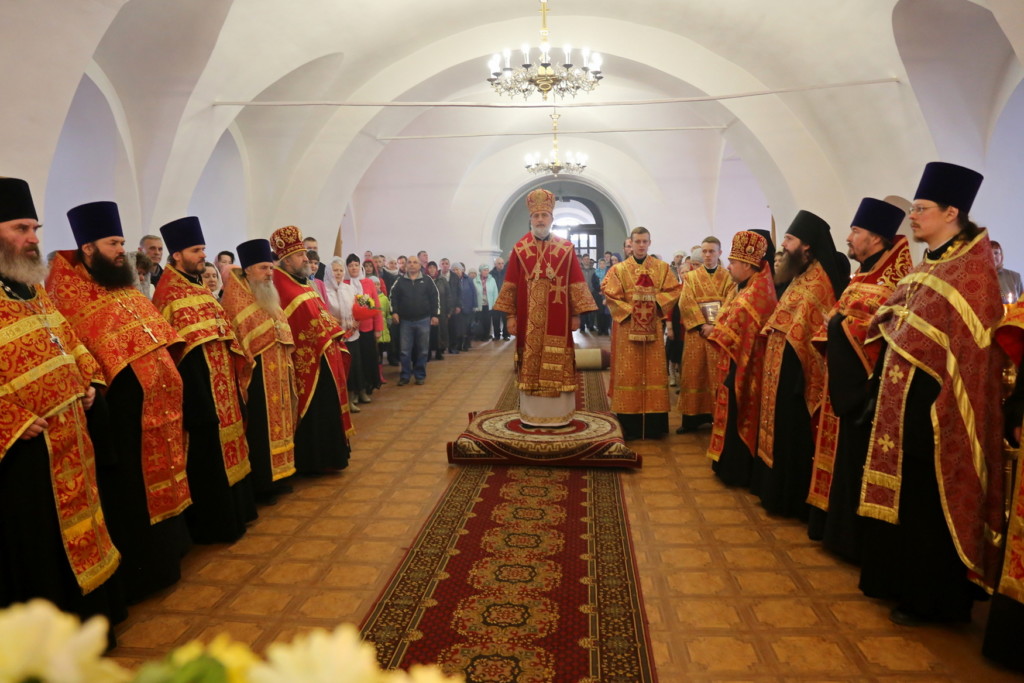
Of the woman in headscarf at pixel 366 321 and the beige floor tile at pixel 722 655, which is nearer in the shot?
the beige floor tile at pixel 722 655

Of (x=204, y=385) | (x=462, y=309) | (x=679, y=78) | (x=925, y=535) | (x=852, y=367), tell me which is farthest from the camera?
(x=462, y=309)

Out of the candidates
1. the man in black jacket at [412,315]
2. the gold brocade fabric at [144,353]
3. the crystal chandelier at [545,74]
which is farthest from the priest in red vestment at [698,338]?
the gold brocade fabric at [144,353]

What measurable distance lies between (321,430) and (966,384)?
408 cm

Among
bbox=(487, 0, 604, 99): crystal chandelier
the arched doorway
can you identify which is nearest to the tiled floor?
bbox=(487, 0, 604, 99): crystal chandelier

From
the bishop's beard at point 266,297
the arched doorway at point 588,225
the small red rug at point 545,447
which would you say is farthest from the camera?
the arched doorway at point 588,225

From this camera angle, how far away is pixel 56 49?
4.89 meters

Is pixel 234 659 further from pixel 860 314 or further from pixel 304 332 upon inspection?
pixel 304 332

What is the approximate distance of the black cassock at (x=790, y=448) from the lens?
164 inches

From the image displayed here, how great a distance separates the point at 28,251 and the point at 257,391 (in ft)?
6.12

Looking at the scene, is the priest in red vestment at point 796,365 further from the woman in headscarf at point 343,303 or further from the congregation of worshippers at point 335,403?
the woman in headscarf at point 343,303

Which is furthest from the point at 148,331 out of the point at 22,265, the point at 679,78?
the point at 679,78

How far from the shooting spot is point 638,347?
6418mm

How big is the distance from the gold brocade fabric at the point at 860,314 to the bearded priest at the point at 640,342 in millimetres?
2516

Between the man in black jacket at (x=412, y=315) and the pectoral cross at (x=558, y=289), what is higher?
the pectoral cross at (x=558, y=289)
